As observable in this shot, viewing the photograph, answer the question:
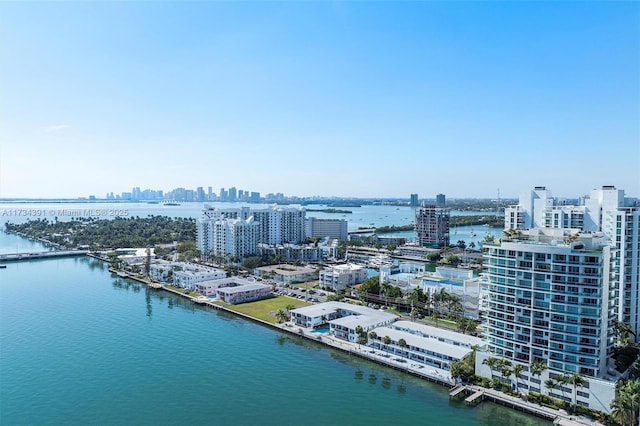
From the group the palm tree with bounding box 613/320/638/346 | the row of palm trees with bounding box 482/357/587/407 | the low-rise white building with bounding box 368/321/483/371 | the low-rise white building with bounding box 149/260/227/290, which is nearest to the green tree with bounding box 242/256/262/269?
the low-rise white building with bounding box 149/260/227/290

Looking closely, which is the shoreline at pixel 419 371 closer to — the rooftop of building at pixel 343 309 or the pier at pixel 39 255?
the rooftop of building at pixel 343 309

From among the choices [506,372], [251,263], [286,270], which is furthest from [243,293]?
[506,372]

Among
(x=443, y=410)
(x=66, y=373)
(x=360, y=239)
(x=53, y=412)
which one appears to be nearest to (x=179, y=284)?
(x=66, y=373)

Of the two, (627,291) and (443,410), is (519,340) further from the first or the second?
(627,291)

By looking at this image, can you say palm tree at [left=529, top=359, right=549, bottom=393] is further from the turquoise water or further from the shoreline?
the turquoise water

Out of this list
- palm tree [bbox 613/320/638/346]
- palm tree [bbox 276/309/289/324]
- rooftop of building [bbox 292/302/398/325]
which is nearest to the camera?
palm tree [bbox 613/320/638/346]
